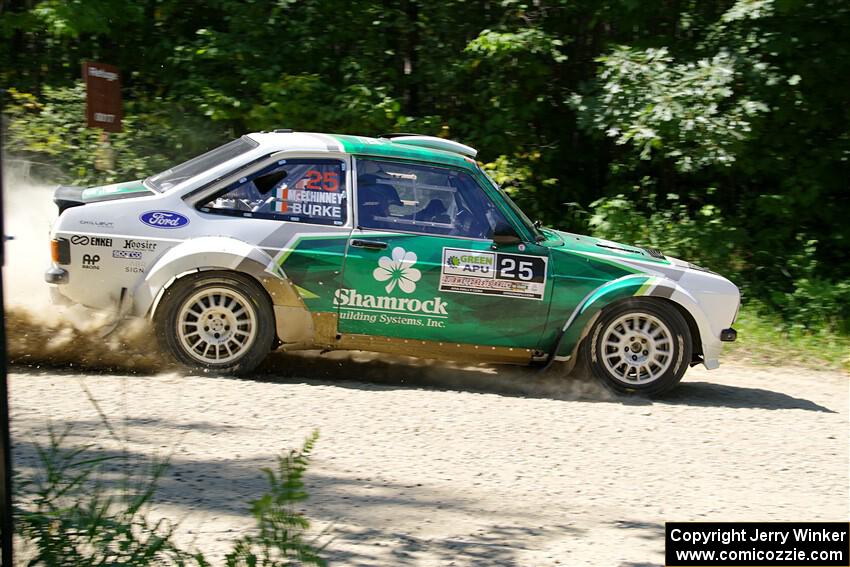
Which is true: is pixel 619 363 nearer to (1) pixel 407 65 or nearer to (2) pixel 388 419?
(2) pixel 388 419

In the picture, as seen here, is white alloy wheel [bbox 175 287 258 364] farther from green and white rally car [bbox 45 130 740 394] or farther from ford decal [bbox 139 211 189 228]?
ford decal [bbox 139 211 189 228]

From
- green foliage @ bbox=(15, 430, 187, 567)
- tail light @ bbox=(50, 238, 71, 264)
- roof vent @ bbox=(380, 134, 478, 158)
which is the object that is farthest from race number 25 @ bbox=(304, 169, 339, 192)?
green foliage @ bbox=(15, 430, 187, 567)

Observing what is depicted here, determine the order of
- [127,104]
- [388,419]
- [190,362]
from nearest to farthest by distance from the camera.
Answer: [388,419]
[190,362]
[127,104]

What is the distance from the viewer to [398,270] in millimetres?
7398

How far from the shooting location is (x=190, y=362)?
24.1 feet

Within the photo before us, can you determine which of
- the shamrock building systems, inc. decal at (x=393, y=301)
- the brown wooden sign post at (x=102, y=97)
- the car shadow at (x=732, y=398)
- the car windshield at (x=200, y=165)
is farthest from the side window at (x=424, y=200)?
the brown wooden sign post at (x=102, y=97)

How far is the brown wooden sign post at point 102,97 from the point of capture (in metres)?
10.3

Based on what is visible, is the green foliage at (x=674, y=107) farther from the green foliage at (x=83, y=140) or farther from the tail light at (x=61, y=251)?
the tail light at (x=61, y=251)

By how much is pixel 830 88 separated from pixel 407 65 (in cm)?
553

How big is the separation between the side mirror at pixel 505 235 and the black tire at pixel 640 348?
909mm

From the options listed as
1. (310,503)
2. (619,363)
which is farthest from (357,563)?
(619,363)

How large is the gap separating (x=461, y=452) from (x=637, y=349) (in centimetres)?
233

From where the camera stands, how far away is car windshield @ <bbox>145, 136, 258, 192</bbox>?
7.55 m

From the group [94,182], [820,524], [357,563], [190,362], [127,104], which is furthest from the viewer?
[127,104]
